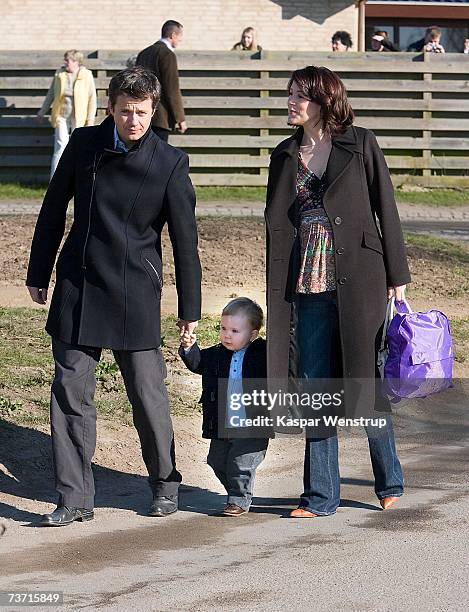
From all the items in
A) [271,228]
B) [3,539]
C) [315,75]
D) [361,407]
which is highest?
[315,75]

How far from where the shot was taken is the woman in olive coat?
552cm

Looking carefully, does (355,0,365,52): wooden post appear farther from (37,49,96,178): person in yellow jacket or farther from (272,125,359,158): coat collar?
(272,125,359,158): coat collar

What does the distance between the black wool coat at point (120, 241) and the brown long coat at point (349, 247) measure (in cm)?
37

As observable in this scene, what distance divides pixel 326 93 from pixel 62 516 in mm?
2119

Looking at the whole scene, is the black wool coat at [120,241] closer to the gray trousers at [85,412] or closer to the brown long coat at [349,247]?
the gray trousers at [85,412]

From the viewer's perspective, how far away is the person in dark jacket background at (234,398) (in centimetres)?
579

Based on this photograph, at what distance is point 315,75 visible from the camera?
5.51 meters

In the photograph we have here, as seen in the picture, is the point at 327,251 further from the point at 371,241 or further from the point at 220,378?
the point at 220,378

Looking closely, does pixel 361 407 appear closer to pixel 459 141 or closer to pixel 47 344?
pixel 47 344

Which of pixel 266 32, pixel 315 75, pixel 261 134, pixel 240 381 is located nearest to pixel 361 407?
pixel 240 381

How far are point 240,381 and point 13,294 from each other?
4.48 metres

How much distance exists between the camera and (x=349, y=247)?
5520 millimetres

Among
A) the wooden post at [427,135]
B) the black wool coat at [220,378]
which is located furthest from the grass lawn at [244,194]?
the black wool coat at [220,378]

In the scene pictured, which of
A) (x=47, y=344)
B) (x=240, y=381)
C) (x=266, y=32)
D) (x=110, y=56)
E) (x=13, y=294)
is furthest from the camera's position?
(x=266, y=32)
